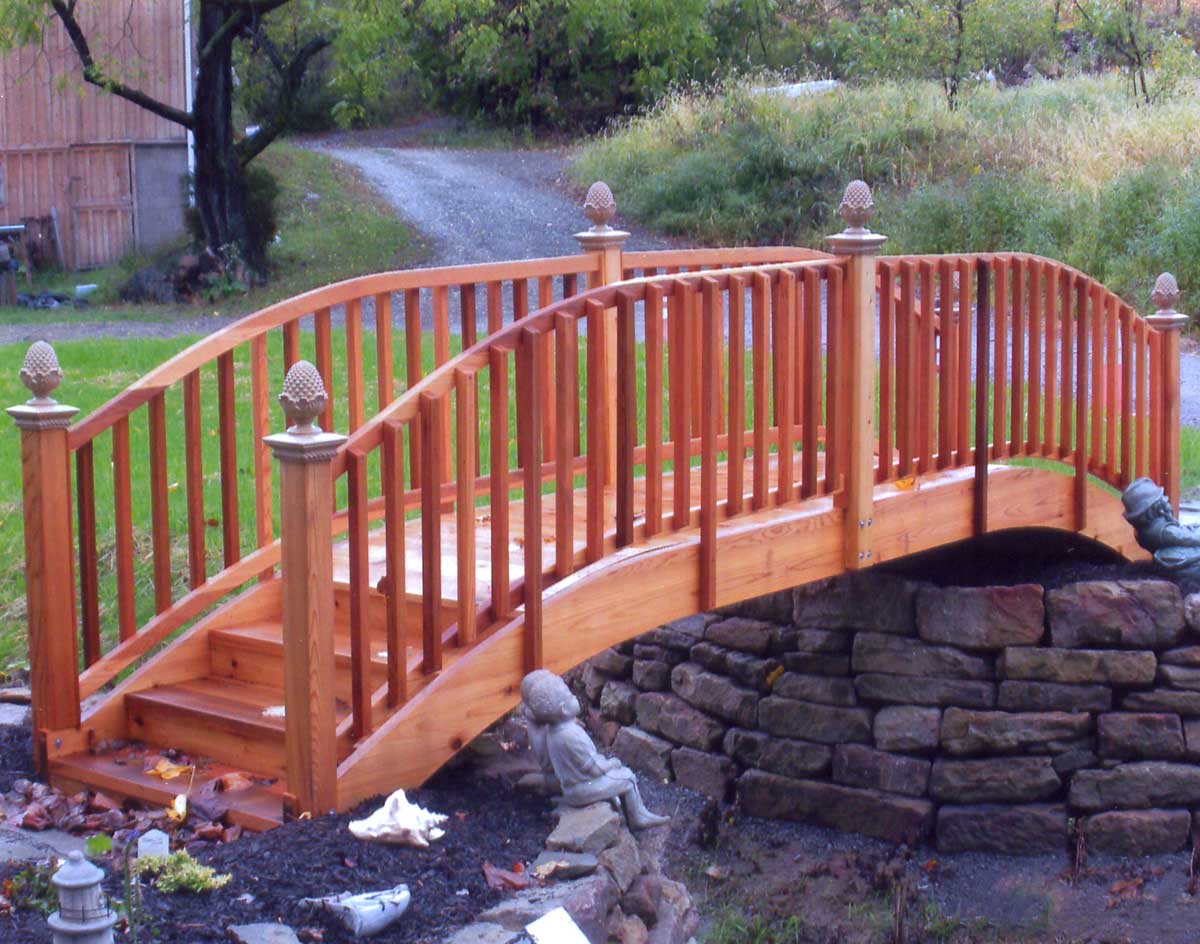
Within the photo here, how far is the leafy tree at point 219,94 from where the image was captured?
17.0 meters

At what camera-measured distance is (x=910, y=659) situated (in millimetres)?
7945

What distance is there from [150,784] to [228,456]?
1.32m

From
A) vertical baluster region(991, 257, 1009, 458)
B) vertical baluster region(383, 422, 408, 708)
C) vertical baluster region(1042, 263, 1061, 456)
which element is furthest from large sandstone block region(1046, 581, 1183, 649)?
vertical baluster region(383, 422, 408, 708)

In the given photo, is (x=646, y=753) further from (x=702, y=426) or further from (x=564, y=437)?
(x=564, y=437)

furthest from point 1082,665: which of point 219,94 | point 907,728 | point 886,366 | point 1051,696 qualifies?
point 219,94

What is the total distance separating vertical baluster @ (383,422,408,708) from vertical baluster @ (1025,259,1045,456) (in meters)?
3.62

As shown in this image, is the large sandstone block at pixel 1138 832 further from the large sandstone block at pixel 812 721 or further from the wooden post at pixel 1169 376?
the wooden post at pixel 1169 376

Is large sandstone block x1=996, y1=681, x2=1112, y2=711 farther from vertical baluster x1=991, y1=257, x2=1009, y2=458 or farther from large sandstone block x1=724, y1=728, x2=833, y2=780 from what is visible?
vertical baluster x1=991, y1=257, x2=1009, y2=458

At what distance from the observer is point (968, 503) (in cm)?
699

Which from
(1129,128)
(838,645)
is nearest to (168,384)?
(838,645)

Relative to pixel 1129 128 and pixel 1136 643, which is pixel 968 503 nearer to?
pixel 1136 643

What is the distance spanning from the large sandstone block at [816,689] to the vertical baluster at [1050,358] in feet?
5.31

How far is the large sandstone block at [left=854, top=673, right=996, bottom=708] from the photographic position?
7.87 m

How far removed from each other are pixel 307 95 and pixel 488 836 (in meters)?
25.9
